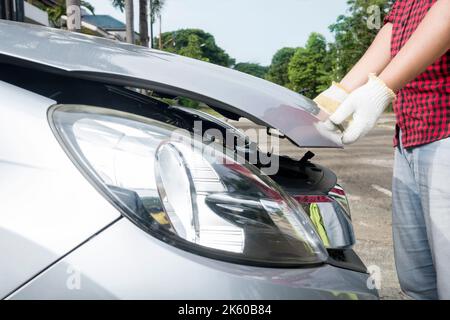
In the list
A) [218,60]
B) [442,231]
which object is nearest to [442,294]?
[442,231]

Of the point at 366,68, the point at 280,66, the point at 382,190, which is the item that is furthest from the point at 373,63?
the point at 280,66

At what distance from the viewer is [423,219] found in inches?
58.2

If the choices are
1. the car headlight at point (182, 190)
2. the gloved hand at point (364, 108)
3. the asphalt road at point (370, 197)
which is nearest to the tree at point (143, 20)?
the asphalt road at point (370, 197)

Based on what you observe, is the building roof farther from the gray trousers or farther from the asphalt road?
the gray trousers

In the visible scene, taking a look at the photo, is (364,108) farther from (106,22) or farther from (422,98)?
(106,22)

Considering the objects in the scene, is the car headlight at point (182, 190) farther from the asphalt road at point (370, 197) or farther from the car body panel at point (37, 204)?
the asphalt road at point (370, 197)

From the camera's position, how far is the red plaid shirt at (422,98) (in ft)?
4.14

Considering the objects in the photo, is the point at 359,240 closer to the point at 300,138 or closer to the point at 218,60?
the point at 300,138

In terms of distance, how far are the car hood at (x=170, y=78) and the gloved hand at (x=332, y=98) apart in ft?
0.67

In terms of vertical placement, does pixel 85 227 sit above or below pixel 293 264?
above

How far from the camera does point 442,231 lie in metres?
1.28

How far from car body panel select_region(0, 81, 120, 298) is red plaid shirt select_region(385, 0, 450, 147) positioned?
97 cm
